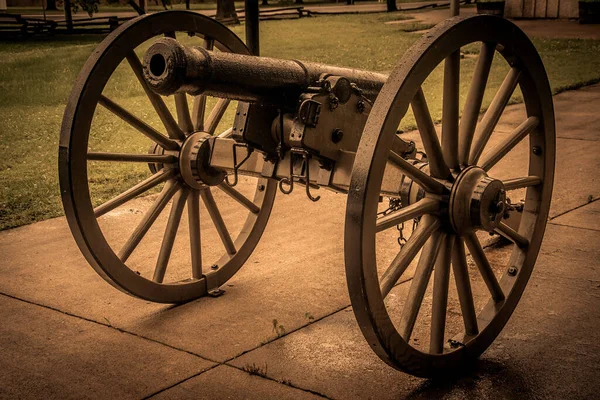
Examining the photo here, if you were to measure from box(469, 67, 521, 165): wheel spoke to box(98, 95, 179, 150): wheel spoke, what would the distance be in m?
1.63

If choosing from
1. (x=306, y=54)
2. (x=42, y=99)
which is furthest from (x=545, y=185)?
(x=306, y=54)

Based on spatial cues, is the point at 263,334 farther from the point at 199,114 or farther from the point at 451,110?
the point at 451,110

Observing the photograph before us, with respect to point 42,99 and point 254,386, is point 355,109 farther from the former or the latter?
point 42,99

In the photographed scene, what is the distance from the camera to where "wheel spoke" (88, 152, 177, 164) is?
459 cm

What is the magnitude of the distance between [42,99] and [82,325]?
9.30m

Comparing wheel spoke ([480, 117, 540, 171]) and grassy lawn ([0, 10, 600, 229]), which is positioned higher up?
wheel spoke ([480, 117, 540, 171])

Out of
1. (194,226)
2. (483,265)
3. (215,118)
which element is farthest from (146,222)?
(483,265)

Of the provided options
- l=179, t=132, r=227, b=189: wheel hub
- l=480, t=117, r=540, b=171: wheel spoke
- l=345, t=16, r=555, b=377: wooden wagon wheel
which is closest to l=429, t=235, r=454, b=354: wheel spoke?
l=345, t=16, r=555, b=377: wooden wagon wheel

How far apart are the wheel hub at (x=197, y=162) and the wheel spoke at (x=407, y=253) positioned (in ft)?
4.78

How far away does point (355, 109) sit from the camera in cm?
442

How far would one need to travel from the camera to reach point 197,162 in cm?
491

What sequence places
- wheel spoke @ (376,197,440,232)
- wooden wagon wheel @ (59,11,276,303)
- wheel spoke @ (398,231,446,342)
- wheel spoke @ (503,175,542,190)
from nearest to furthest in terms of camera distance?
wheel spoke @ (376,197,440,232) < wheel spoke @ (398,231,446,342) < wheel spoke @ (503,175,542,190) < wooden wagon wheel @ (59,11,276,303)

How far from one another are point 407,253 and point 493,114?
97 cm

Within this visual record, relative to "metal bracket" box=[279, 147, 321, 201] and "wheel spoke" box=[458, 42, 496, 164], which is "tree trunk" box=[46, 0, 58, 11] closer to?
"metal bracket" box=[279, 147, 321, 201]
